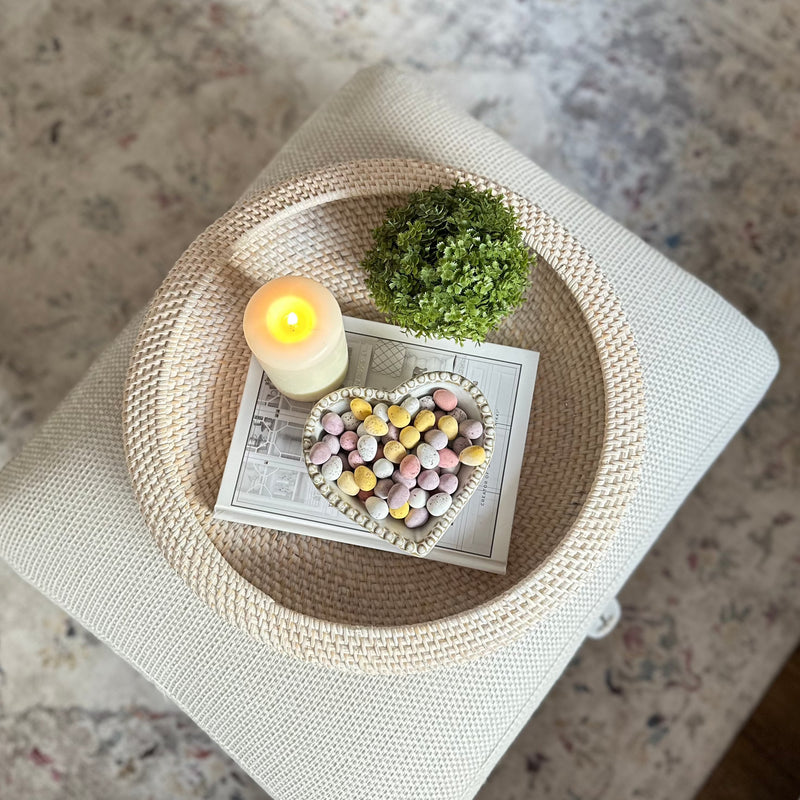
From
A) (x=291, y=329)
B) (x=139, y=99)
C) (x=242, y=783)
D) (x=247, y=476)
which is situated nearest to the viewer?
(x=291, y=329)

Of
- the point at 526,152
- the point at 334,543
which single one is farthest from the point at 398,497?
the point at 526,152

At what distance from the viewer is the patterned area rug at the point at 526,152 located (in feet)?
3.36

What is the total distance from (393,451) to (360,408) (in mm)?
53

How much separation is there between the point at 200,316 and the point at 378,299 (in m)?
0.19

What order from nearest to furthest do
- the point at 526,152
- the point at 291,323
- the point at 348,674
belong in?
the point at 291,323 → the point at 348,674 → the point at 526,152

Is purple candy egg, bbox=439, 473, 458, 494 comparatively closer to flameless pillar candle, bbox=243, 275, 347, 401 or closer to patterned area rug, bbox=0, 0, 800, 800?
flameless pillar candle, bbox=243, 275, 347, 401

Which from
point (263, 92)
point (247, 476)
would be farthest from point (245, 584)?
point (263, 92)

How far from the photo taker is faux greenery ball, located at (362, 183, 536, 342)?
0.60 meters

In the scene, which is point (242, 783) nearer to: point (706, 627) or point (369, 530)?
point (369, 530)

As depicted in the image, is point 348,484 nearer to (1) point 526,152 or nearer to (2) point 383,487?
(2) point 383,487

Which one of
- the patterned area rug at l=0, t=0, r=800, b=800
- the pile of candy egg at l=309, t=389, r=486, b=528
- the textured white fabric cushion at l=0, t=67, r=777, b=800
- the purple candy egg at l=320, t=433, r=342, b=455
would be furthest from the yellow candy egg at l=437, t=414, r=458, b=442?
the patterned area rug at l=0, t=0, r=800, b=800

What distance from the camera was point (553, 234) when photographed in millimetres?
712

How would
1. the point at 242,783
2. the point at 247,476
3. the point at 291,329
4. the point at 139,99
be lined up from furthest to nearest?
the point at 139,99 < the point at 242,783 < the point at 247,476 < the point at 291,329

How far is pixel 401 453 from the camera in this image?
667mm
